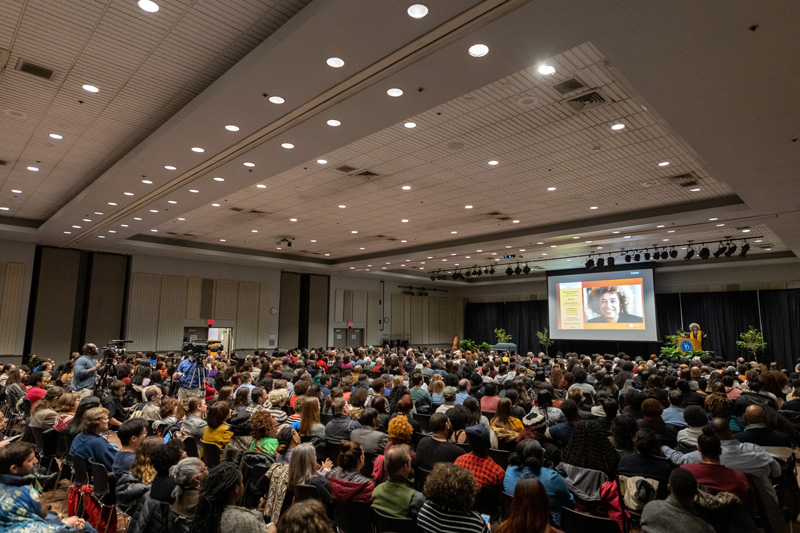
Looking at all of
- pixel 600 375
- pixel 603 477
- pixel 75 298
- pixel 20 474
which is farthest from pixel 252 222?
pixel 603 477

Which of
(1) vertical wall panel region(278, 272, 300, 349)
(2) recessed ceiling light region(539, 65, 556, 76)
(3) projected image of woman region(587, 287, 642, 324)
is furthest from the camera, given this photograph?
(1) vertical wall panel region(278, 272, 300, 349)

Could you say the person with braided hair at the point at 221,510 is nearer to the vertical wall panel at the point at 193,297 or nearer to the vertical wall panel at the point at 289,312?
the vertical wall panel at the point at 193,297

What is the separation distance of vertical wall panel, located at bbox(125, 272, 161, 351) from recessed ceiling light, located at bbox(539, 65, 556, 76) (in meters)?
16.1

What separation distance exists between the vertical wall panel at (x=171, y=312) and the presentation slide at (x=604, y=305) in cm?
1552

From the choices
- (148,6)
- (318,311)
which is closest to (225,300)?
(318,311)

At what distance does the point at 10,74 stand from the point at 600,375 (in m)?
9.83

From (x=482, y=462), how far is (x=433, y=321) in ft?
79.2

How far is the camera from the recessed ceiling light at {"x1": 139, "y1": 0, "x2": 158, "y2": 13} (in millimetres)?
4238

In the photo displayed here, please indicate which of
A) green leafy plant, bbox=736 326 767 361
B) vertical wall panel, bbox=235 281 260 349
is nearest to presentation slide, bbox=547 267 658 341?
green leafy plant, bbox=736 326 767 361

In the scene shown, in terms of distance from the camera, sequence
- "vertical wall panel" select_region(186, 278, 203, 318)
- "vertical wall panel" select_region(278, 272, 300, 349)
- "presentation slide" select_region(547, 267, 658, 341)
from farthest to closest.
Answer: "vertical wall panel" select_region(278, 272, 300, 349) → "presentation slide" select_region(547, 267, 658, 341) → "vertical wall panel" select_region(186, 278, 203, 318)

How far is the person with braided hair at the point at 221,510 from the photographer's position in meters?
2.41

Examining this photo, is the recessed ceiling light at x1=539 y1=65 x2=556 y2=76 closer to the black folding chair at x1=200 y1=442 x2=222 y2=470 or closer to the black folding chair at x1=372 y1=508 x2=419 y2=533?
the black folding chair at x1=372 y1=508 x2=419 y2=533

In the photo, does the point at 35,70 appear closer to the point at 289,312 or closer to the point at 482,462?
the point at 482,462

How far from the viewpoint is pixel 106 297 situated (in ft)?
53.8
